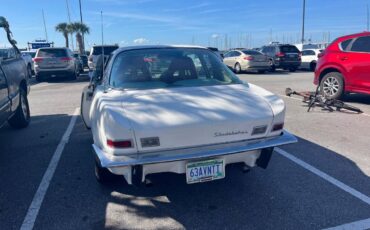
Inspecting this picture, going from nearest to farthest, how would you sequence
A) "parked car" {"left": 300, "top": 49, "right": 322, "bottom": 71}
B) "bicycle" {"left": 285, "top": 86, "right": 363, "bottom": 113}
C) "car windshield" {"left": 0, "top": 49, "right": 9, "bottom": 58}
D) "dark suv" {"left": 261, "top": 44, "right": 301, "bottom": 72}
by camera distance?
"car windshield" {"left": 0, "top": 49, "right": 9, "bottom": 58}
"bicycle" {"left": 285, "top": 86, "right": 363, "bottom": 113}
"dark suv" {"left": 261, "top": 44, "right": 301, "bottom": 72}
"parked car" {"left": 300, "top": 49, "right": 322, "bottom": 71}

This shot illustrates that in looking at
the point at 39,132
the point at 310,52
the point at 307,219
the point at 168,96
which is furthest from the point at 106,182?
the point at 310,52

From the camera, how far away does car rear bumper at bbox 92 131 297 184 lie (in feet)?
9.59

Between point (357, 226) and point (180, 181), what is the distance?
193cm

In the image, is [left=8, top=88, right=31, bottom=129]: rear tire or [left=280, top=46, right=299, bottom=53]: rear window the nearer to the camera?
[left=8, top=88, right=31, bottom=129]: rear tire

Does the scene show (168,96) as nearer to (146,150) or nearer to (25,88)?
(146,150)

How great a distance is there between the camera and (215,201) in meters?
3.56

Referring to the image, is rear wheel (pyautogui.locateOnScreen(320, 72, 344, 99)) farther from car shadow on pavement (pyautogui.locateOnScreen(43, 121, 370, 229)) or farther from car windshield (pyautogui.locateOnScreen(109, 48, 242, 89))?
car windshield (pyautogui.locateOnScreen(109, 48, 242, 89))

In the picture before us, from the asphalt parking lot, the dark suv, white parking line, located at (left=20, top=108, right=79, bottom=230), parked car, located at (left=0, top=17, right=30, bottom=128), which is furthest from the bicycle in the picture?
the dark suv

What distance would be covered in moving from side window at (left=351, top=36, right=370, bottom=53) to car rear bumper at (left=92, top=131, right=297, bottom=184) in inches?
238

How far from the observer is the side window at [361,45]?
8070mm

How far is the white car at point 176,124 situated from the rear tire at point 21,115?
3540 mm

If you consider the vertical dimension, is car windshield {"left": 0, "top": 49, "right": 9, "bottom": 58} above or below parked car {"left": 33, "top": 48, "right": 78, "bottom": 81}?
above

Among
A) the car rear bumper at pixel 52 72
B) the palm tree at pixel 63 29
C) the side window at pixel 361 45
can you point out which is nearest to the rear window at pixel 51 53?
the car rear bumper at pixel 52 72

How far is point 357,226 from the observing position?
3.02 meters
